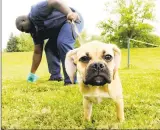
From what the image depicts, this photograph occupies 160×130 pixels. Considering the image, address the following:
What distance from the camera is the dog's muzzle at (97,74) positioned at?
5.92ft

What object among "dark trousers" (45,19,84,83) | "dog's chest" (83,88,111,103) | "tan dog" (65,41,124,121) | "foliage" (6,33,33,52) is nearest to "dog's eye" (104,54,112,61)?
"tan dog" (65,41,124,121)

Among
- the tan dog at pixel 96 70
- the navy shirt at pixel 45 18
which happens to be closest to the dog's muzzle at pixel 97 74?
the tan dog at pixel 96 70

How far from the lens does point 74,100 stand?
2494mm

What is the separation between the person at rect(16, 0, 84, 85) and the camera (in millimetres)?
3172

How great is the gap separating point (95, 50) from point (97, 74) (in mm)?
117

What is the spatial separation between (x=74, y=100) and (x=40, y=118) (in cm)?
45

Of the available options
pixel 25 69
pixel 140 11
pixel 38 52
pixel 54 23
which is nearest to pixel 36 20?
pixel 54 23

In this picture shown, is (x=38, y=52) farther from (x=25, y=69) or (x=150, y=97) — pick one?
(x=25, y=69)

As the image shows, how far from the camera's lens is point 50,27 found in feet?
11.1

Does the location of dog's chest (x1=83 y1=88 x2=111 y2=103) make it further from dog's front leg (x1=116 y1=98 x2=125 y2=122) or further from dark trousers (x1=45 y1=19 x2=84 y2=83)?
dark trousers (x1=45 y1=19 x2=84 y2=83)

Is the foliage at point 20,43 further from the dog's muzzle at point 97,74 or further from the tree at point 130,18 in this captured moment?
the dog's muzzle at point 97,74

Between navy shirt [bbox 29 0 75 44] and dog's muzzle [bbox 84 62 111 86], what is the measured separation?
1.46m

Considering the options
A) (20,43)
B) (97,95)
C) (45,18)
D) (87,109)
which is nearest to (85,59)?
(97,95)

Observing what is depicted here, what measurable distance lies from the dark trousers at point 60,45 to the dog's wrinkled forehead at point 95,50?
1.02 m
